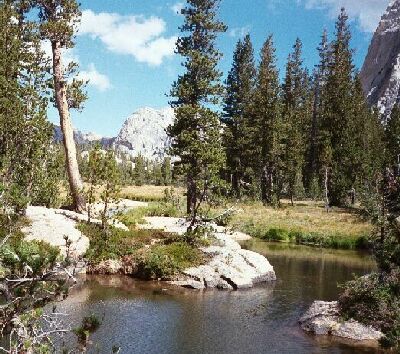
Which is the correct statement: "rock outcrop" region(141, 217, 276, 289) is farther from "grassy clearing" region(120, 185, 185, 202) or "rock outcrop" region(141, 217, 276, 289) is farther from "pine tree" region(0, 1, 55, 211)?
"grassy clearing" region(120, 185, 185, 202)

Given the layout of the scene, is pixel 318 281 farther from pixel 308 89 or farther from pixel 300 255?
pixel 308 89

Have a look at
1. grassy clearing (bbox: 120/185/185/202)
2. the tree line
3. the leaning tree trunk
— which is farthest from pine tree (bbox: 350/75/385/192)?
the leaning tree trunk

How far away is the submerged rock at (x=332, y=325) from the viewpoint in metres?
18.2

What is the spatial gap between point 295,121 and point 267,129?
10593mm

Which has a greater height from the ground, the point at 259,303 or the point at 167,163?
the point at 167,163

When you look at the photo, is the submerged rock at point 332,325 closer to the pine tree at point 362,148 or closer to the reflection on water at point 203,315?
the reflection on water at point 203,315

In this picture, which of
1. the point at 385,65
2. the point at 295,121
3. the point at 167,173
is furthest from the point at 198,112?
the point at 385,65

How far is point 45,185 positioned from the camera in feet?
98.6

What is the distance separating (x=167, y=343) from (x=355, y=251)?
27540 millimetres

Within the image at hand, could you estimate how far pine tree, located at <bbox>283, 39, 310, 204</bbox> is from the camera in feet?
234

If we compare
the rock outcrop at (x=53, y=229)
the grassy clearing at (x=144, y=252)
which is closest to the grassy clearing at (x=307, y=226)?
the grassy clearing at (x=144, y=252)

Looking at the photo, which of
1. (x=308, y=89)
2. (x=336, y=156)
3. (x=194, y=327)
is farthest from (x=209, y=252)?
(x=308, y=89)

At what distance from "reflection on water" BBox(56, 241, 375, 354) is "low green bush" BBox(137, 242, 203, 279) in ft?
3.24

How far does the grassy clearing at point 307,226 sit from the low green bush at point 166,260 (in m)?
14.5
